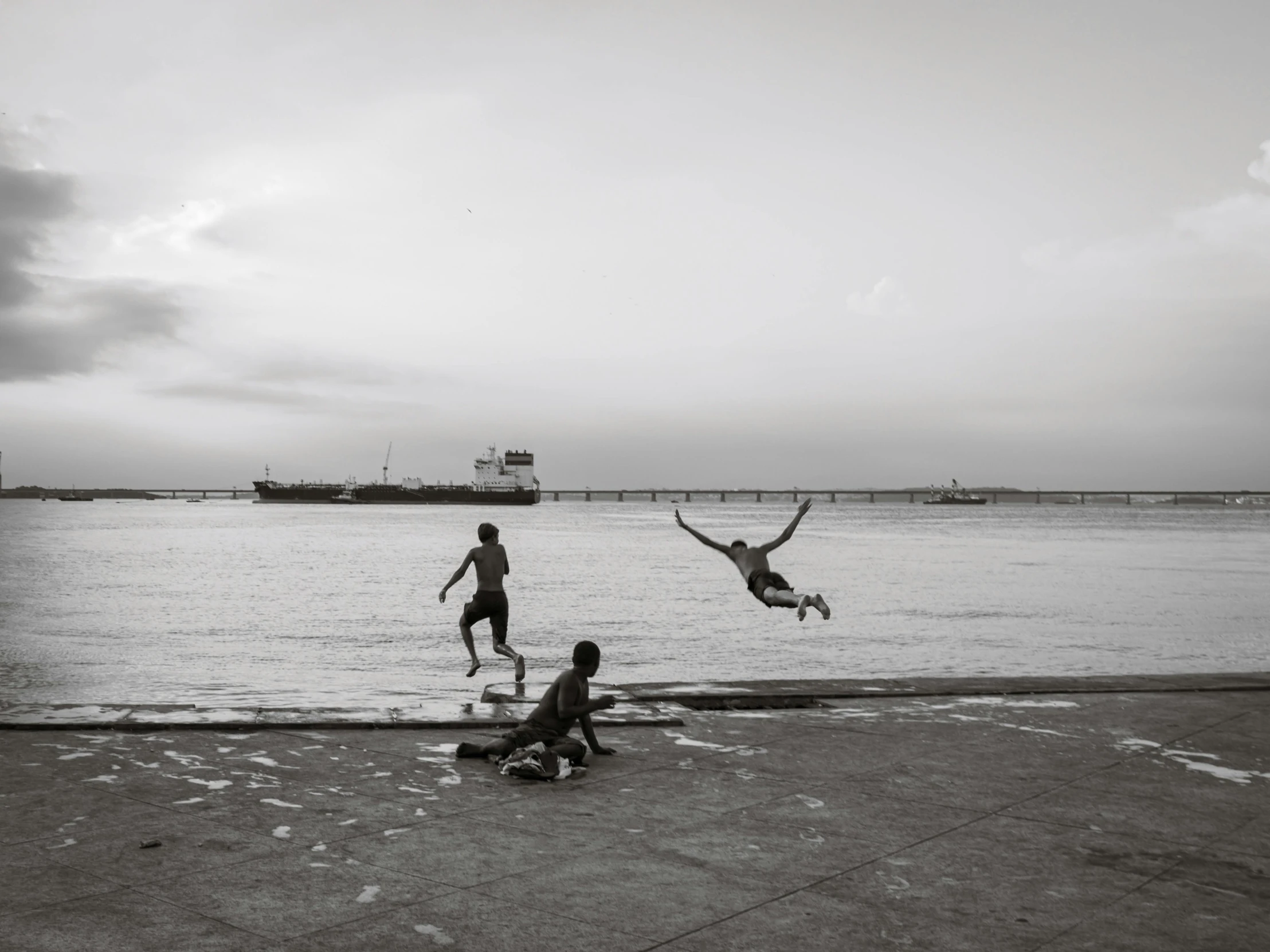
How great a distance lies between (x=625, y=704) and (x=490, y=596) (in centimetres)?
284

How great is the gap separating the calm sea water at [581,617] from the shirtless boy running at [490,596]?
1.24 m

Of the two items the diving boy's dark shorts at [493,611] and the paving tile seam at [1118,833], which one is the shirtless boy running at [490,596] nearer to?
the diving boy's dark shorts at [493,611]

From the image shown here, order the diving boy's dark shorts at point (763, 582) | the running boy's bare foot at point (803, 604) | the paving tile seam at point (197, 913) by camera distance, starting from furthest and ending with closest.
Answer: the diving boy's dark shorts at point (763, 582)
the running boy's bare foot at point (803, 604)
the paving tile seam at point (197, 913)

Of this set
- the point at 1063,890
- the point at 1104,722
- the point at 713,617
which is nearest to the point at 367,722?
the point at 1063,890

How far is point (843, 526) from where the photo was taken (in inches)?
4651

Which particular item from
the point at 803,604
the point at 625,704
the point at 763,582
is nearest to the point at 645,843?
the point at 803,604

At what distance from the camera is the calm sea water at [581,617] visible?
16.3 m

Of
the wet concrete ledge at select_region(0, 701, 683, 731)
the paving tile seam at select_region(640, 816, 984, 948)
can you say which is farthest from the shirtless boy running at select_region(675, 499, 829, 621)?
the paving tile seam at select_region(640, 816, 984, 948)

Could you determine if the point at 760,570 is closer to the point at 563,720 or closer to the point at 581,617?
the point at 563,720

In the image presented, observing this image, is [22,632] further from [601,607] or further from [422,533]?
[422,533]

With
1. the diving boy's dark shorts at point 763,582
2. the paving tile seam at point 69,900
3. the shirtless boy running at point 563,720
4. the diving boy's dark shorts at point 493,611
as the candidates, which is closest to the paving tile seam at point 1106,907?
the shirtless boy running at point 563,720

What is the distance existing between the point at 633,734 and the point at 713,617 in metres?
18.2

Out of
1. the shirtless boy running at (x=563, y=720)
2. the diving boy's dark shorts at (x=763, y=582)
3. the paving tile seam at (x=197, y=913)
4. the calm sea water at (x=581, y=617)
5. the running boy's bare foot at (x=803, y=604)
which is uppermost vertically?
the diving boy's dark shorts at (x=763, y=582)

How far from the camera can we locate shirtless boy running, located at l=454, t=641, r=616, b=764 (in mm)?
7121
